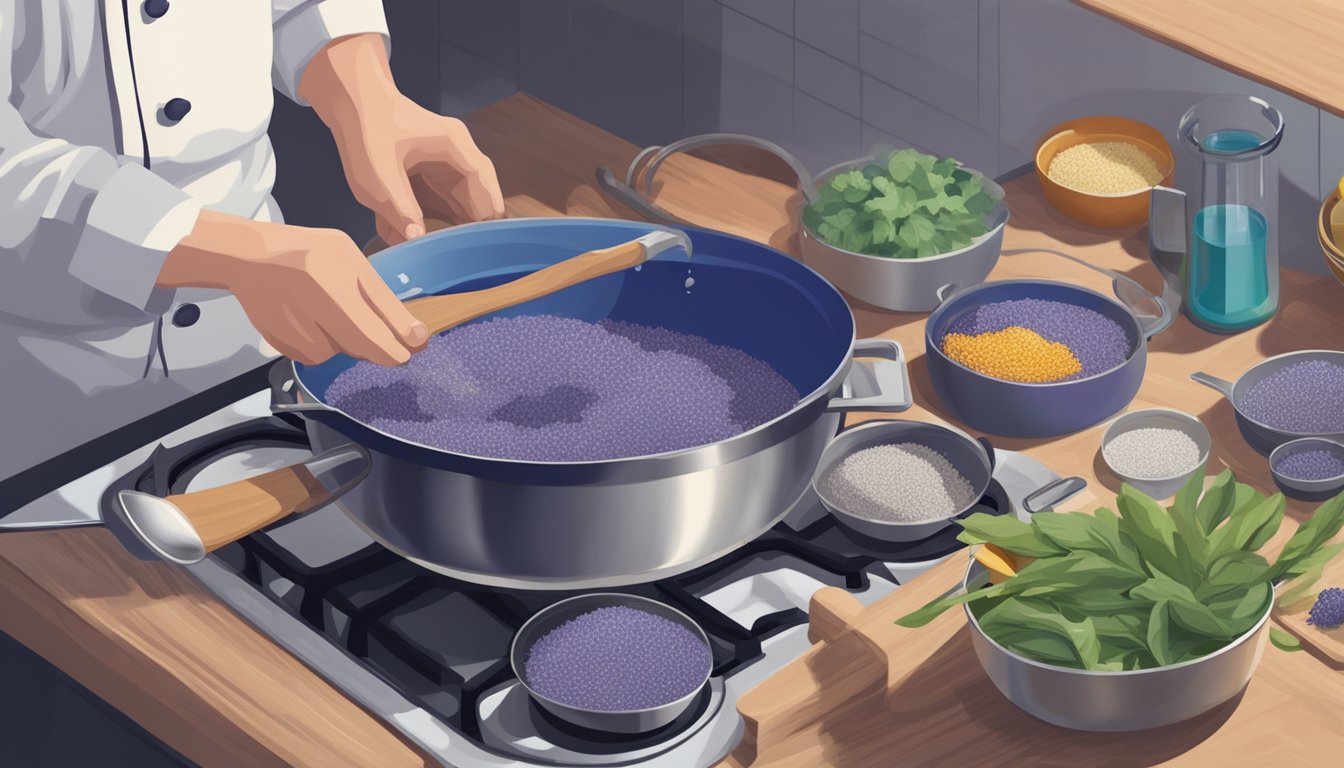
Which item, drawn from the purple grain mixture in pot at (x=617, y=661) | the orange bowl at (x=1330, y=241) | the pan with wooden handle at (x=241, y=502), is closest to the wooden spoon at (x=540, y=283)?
the pan with wooden handle at (x=241, y=502)

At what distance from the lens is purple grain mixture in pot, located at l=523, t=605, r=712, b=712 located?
1.07 meters

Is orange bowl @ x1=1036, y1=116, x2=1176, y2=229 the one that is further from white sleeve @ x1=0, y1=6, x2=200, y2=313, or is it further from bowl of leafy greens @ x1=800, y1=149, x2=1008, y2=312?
white sleeve @ x1=0, y1=6, x2=200, y2=313

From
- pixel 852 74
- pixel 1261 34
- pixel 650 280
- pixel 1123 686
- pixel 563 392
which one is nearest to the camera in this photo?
A: pixel 1123 686

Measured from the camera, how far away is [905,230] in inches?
57.9

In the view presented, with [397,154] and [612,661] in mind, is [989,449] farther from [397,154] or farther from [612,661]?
[397,154]

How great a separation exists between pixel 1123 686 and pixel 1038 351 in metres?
0.42

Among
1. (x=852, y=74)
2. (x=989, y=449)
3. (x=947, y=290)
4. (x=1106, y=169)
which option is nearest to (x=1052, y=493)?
(x=989, y=449)

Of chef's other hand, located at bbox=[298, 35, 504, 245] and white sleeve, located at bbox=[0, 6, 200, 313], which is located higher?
white sleeve, located at bbox=[0, 6, 200, 313]

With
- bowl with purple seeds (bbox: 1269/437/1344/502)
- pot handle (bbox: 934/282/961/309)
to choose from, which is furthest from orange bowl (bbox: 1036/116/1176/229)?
bowl with purple seeds (bbox: 1269/437/1344/502)

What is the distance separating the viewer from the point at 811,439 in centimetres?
111

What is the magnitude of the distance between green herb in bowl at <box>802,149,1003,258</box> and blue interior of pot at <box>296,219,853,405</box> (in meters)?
0.21

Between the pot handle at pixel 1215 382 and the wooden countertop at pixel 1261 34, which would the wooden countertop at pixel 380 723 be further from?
the wooden countertop at pixel 1261 34

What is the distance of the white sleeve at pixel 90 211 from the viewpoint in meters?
1.19

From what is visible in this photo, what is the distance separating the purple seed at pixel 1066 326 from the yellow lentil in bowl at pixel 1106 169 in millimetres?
228
